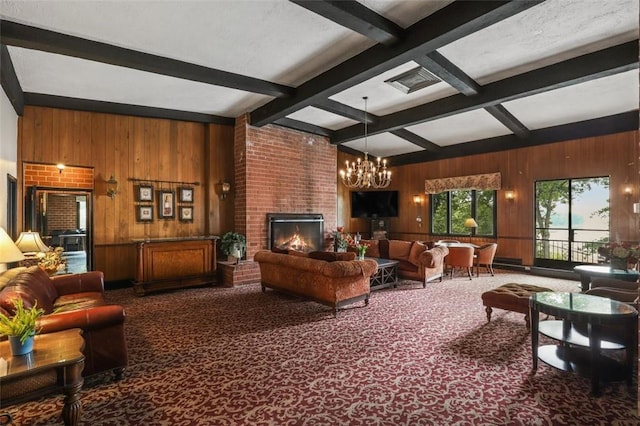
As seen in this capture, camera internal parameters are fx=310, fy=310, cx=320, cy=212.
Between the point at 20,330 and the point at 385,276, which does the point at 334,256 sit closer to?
the point at 385,276

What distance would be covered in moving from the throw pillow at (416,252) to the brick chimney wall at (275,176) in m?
2.40

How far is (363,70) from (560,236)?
6.61 meters

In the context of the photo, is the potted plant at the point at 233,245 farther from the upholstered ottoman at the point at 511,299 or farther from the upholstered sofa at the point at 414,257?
the upholstered ottoman at the point at 511,299

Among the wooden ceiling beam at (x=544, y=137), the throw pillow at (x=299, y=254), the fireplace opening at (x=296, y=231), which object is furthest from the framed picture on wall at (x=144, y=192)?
A: the wooden ceiling beam at (x=544, y=137)

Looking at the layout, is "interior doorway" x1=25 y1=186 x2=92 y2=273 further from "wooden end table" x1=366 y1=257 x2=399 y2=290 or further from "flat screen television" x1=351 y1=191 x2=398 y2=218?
"flat screen television" x1=351 y1=191 x2=398 y2=218

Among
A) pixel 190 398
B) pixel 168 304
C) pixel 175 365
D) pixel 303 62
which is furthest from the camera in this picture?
pixel 168 304

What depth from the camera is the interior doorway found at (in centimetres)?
548

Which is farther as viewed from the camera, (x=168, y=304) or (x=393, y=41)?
(x=168, y=304)

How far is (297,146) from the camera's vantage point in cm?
750

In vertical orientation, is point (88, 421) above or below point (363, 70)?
below

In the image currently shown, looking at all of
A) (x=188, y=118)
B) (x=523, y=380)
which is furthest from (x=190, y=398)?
(x=188, y=118)

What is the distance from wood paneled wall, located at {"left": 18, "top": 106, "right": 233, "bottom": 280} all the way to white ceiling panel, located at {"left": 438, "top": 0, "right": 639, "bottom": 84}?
Answer: 16.9 feet

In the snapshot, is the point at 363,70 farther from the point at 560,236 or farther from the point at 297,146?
the point at 560,236

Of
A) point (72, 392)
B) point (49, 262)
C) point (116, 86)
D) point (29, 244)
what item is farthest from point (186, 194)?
point (72, 392)
